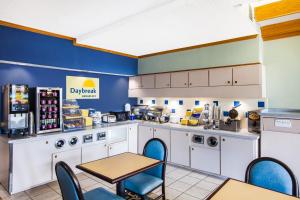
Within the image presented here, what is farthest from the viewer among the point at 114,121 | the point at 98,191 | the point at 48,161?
the point at 114,121

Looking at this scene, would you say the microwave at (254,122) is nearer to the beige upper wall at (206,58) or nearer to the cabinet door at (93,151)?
the beige upper wall at (206,58)

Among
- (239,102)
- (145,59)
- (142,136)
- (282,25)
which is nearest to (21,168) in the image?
(142,136)

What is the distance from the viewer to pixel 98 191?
217 cm

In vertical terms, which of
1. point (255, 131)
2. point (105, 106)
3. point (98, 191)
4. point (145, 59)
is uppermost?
point (145, 59)

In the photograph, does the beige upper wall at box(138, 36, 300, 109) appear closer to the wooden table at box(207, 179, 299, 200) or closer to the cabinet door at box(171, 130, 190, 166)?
the cabinet door at box(171, 130, 190, 166)

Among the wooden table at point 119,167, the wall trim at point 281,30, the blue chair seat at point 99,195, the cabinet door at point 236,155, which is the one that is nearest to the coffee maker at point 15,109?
the wooden table at point 119,167

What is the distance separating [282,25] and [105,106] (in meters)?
3.88

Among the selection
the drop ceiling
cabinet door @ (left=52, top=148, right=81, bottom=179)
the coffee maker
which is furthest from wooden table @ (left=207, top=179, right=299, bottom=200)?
the coffee maker

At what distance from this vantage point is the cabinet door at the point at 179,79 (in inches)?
165

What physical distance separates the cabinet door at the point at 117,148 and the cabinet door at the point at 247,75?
2.64 meters

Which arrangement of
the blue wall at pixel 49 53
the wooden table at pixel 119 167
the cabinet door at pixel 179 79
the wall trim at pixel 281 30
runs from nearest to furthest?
the wooden table at pixel 119 167, the blue wall at pixel 49 53, the wall trim at pixel 281 30, the cabinet door at pixel 179 79

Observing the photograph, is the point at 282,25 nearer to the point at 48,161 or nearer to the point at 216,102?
the point at 216,102

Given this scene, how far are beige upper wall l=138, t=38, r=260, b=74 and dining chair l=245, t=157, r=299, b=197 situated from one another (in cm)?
214

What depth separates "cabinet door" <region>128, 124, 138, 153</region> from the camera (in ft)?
14.9
